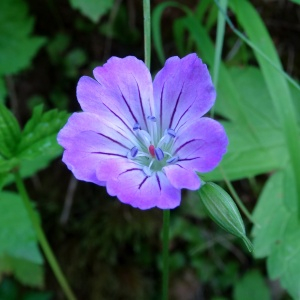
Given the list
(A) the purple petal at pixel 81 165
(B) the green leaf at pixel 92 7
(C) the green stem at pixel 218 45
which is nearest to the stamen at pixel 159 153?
(A) the purple petal at pixel 81 165

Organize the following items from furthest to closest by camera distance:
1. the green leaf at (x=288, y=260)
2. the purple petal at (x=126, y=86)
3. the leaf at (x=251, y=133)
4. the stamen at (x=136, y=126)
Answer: the leaf at (x=251, y=133)
the green leaf at (x=288, y=260)
the stamen at (x=136, y=126)
the purple petal at (x=126, y=86)

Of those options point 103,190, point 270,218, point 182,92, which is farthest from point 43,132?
point 270,218

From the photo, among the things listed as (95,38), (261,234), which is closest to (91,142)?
(261,234)

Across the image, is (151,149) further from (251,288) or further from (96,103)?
(251,288)

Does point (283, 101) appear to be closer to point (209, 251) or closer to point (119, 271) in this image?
point (209, 251)

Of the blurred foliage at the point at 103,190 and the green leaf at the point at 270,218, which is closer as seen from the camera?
the green leaf at the point at 270,218

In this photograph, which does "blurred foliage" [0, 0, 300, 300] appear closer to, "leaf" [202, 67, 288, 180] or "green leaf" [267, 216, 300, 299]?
"leaf" [202, 67, 288, 180]

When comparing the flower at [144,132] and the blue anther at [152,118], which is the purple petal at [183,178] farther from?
the blue anther at [152,118]
